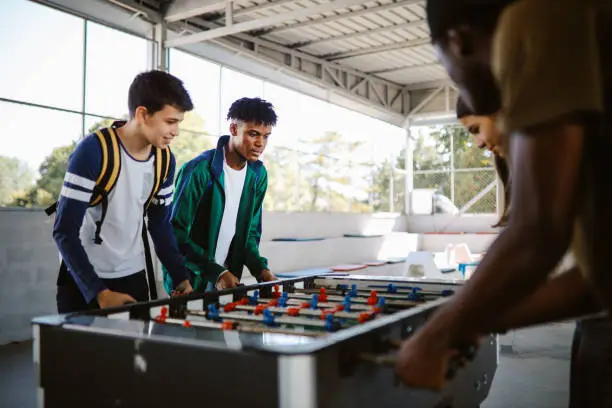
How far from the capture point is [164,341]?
1220 mm

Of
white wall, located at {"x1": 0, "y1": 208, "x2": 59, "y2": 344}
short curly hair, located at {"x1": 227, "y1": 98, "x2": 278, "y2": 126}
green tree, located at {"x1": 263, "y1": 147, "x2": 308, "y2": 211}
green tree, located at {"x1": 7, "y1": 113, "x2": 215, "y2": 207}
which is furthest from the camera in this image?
green tree, located at {"x1": 7, "y1": 113, "x2": 215, "y2": 207}

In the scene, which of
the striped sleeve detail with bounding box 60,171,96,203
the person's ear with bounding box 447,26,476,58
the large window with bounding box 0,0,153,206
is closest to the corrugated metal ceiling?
the large window with bounding box 0,0,153,206

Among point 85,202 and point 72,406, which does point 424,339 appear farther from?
point 85,202

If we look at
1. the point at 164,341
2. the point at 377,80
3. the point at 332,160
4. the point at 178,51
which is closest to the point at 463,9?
the point at 164,341

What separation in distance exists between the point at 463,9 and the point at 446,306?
0.48 meters

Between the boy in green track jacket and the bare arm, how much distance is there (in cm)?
191

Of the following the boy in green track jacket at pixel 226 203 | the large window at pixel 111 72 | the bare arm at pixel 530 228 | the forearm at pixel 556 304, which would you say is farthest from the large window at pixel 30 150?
the bare arm at pixel 530 228

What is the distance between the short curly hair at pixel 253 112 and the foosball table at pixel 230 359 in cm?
128

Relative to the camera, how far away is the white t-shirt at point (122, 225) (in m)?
2.17

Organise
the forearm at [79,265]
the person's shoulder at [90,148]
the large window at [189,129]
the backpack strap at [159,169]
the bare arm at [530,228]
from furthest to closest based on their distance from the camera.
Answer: the large window at [189,129]
the backpack strap at [159,169]
the person's shoulder at [90,148]
the forearm at [79,265]
the bare arm at [530,228]

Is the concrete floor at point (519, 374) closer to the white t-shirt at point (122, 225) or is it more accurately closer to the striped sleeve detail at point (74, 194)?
the white t-shirt at point (122, 225)

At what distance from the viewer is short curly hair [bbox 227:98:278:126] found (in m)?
2.88

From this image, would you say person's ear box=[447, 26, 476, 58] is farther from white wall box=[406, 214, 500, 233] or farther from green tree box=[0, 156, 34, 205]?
green tree box=[0, 156, 34, 205]

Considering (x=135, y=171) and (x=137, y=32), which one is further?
(x=137, y=32)
